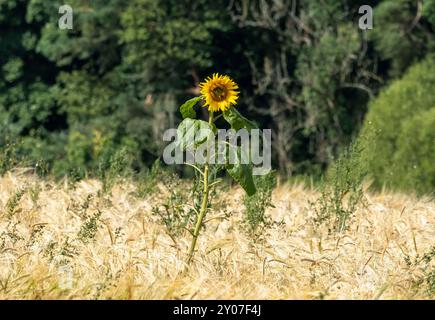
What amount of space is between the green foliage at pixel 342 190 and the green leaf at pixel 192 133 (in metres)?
1.79

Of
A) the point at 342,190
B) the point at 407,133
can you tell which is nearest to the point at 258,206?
the point at 342,190

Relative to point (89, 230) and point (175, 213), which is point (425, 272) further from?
point (89, 230)

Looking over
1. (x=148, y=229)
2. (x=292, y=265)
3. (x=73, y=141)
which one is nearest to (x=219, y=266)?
Answer: (x=292, y=265)

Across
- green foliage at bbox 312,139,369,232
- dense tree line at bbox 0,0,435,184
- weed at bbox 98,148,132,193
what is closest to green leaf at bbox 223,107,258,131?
green foliage at bbox 312,139,369,232

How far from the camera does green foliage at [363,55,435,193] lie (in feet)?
49.8

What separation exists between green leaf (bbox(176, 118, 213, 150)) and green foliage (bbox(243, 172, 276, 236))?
1.35 meters

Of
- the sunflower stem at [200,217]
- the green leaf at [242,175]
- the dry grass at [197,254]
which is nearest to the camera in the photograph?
the dry grass at [197,254]

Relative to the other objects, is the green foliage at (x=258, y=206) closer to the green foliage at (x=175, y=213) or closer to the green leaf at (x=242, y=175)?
the green foliage at (x=175, y=213)

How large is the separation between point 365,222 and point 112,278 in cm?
265

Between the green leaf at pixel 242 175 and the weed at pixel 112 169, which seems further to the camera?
the weed at pixel 112 169

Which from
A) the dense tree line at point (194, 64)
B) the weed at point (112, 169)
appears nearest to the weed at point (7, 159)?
the weed at point (112, 169)

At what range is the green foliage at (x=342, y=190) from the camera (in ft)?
24.1

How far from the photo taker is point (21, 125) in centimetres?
2205
